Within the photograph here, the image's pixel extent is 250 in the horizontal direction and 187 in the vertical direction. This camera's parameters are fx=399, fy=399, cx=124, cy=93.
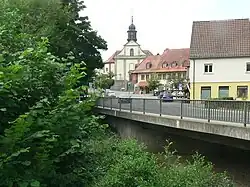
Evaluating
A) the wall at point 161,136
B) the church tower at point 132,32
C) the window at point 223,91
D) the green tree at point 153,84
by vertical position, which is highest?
the church tower at point 132,32

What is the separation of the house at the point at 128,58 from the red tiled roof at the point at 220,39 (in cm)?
8121

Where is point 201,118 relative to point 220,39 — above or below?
below

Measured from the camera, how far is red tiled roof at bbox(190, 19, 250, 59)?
43.8 metres

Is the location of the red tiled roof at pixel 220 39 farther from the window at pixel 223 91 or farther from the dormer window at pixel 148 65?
the dormer window at pixel 148 65

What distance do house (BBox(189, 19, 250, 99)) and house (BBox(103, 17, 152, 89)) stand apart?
82.2 m

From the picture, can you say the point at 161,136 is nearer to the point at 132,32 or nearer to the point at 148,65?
the point at 148,65

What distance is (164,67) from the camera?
335ft

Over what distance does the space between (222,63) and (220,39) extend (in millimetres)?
3122

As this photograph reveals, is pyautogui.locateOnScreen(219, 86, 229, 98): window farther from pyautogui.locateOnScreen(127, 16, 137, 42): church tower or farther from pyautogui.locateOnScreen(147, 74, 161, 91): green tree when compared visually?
pyautogui.locateOnScreen(127, 16, 137, 42): church tower

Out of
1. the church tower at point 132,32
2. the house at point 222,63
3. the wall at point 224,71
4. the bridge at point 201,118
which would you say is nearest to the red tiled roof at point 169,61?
the church tower at point 132,32

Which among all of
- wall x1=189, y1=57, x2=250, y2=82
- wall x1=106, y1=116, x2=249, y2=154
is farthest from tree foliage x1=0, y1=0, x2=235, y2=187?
wall x1=189, y1=57, x2=250, y2=82

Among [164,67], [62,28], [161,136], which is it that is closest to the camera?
[161,136]

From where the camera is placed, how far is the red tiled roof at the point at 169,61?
98750mm

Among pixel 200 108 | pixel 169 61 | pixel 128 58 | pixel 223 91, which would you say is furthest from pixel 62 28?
pixel 128 58
